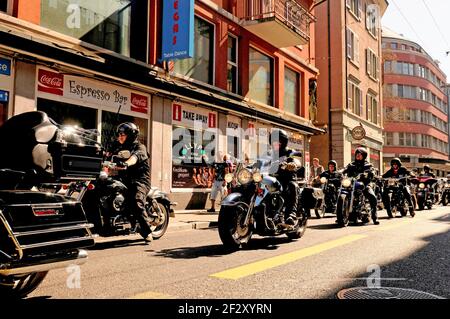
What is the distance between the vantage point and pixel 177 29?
13336 mm

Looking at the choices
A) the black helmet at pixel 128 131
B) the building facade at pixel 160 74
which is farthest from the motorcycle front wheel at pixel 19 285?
the black helmet at pixel 128 131

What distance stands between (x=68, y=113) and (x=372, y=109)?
28447 millimetres

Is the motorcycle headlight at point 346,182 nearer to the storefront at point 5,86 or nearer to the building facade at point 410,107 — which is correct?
the storefront at point 5,86

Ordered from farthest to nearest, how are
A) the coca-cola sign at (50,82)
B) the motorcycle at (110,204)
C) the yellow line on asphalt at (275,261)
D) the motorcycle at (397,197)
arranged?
the motorcycle at (397,197) → the coca-cola sign at (50,82) → the motorcycle at (110,204) → the yellow line on asphalt at (275,261)

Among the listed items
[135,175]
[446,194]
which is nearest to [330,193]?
[135,175]

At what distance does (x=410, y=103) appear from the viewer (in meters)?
61.8

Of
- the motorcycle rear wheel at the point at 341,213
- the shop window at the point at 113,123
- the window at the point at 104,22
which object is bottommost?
the motorcycle rear wheel at the point at 341,213

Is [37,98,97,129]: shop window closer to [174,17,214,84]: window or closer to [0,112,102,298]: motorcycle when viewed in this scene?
[174,17,214,84]: window

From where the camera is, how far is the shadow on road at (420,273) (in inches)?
169

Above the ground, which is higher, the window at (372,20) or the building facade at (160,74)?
the window at (372,20)

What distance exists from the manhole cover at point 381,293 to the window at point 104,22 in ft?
32.2

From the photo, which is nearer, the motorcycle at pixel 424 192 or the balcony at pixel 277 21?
the motorcycle at pixel 424 192

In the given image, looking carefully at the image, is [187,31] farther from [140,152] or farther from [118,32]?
[140,152]
